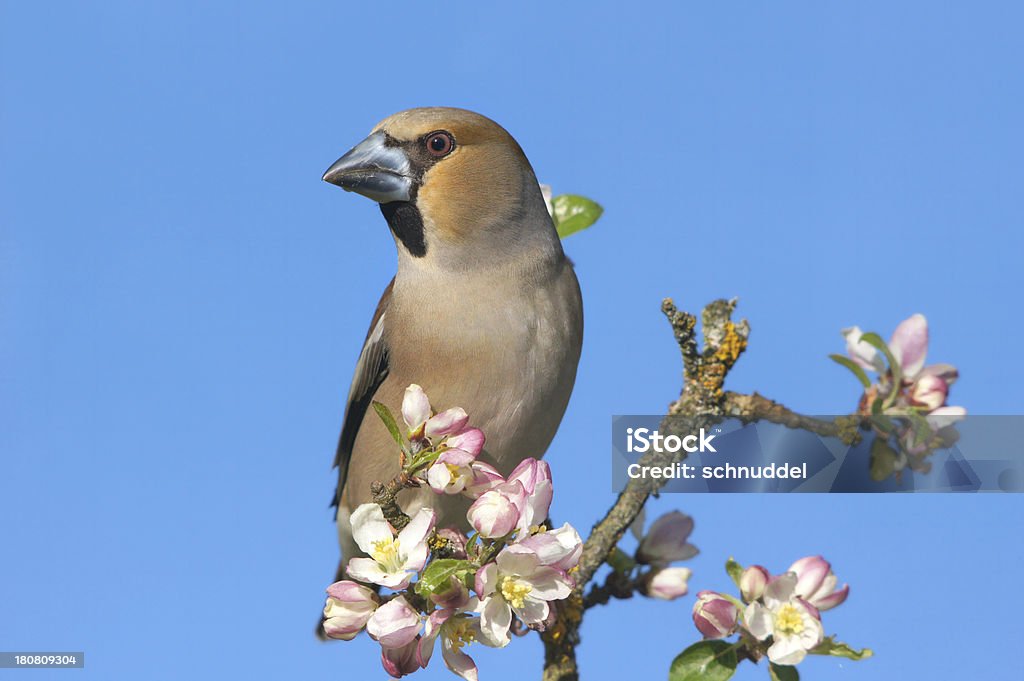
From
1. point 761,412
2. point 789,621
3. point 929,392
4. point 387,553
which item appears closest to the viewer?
point 387,553

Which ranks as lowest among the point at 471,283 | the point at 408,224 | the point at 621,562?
the point at 621,562

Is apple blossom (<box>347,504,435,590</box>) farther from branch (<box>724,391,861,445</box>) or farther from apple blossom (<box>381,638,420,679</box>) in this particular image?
branch (<box>724,391,861,445</box>)

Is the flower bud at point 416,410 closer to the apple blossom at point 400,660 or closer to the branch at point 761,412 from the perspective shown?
the apple blossom at point 400,660

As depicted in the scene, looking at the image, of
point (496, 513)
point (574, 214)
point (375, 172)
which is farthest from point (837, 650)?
point (375, 172)

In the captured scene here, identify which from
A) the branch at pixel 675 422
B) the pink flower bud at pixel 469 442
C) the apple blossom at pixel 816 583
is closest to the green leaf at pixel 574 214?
the branch at pixel 675 422

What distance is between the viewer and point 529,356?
3.46m

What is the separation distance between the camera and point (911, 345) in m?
2.89

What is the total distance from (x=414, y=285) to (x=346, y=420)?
804 mm

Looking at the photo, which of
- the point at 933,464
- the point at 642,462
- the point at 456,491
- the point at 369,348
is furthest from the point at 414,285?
the point at 933,464

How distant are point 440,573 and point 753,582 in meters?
0.85

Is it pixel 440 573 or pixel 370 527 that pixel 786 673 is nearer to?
pixel 440 573

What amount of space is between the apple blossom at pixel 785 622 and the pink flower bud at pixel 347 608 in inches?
38.5

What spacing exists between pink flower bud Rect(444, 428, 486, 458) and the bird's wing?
1.35m

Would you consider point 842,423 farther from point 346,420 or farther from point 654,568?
point 346,420
